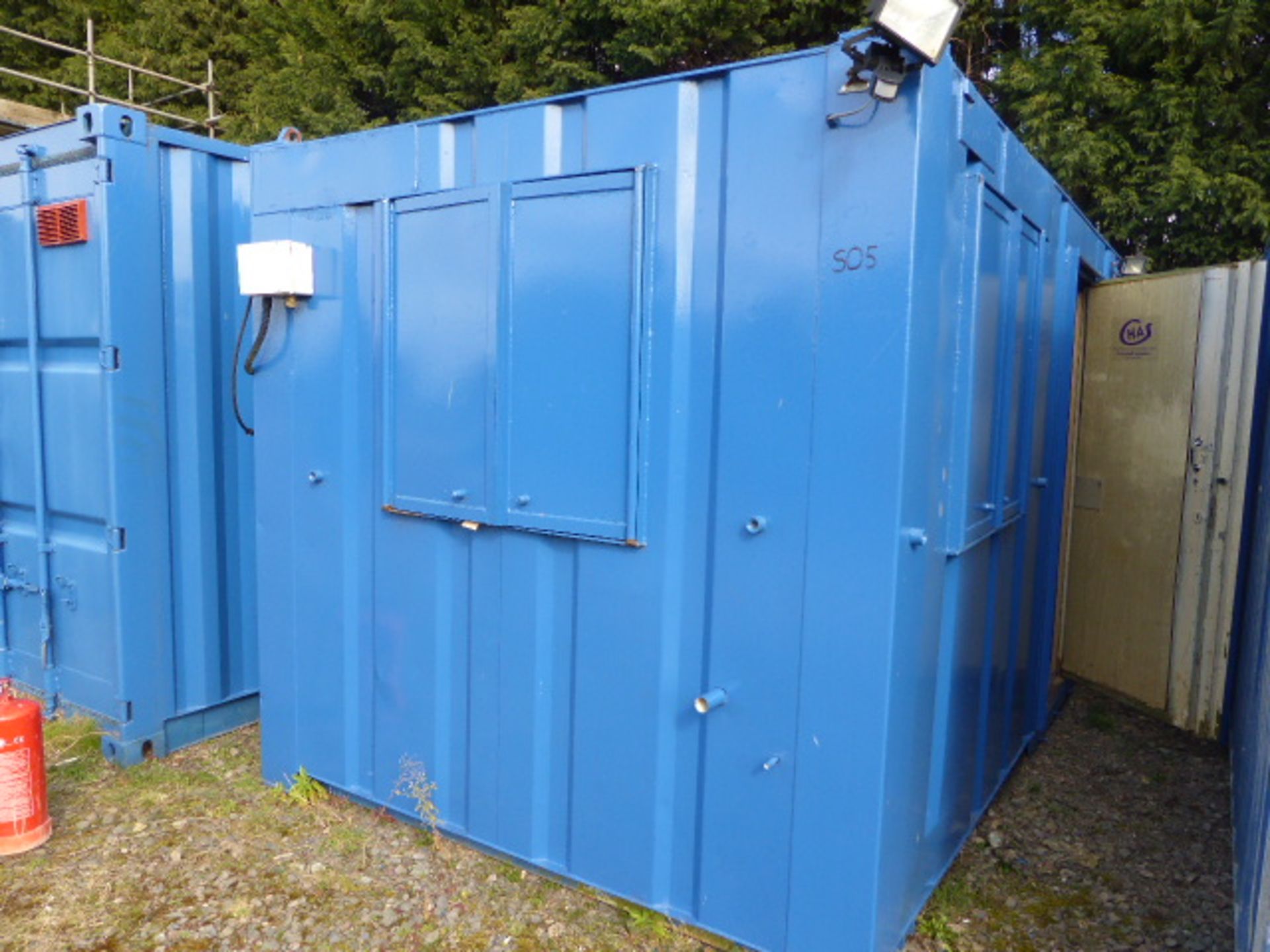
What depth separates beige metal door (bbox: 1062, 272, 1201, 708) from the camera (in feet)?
14.3

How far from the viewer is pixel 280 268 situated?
3.10 metres

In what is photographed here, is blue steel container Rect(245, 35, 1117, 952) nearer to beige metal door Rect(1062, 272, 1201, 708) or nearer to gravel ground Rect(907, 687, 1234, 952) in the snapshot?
gravel ground Rect(907, 687, 1234, 952)

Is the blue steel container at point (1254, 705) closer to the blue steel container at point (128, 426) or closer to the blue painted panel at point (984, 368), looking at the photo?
the blue painted panel at point (984, 368)

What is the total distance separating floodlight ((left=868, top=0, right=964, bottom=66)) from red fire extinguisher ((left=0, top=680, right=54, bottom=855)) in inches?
135

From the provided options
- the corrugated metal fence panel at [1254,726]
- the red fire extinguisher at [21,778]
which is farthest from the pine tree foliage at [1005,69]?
the red fire extinguisher at [21,778]

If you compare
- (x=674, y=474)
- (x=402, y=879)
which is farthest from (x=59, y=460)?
(x=674, y=474)

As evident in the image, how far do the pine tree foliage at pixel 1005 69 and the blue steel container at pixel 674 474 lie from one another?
2.95m

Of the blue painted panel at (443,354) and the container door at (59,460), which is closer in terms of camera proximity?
the blue painted panel at (443,354)

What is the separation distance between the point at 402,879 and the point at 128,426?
2155 millimetres

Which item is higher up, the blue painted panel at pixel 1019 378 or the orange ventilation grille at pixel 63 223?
the orange ventilation grille at pixel 63 223

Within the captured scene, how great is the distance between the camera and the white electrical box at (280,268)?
310 cm

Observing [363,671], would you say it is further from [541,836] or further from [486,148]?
[486,148]

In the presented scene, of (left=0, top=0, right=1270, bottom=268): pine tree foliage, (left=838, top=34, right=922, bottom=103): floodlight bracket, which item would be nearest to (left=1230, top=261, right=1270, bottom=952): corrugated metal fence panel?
(left=838, top=34, right=922, bottom=103): floodlight bracket

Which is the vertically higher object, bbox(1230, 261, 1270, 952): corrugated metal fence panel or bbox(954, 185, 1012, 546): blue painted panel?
bbox(954, 185, 1012, 546): blue painted panel
